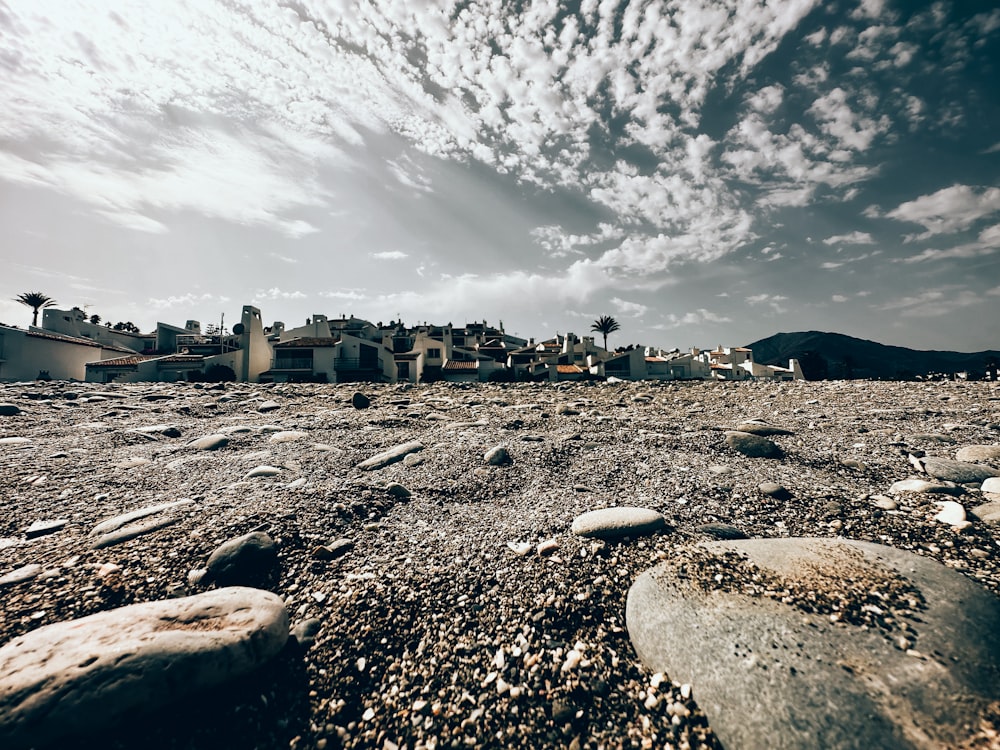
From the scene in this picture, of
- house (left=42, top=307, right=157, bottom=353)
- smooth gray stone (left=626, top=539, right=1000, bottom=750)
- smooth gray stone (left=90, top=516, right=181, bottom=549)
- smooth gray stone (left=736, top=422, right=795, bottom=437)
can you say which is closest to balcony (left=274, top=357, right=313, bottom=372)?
house (left=42, top=307, right=157, bottom=353)

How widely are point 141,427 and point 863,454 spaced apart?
1367cm

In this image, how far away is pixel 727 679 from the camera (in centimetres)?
203

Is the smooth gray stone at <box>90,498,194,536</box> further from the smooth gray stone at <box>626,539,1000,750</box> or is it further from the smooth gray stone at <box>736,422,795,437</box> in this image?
the smooth gray stone at <box>736,422,795,437</box>

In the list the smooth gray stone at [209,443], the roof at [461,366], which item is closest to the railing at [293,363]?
the roof at [461,366]

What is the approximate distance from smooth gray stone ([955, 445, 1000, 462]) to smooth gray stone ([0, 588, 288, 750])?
8.44m

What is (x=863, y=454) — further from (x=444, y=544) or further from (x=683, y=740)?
(x=444, y=544)

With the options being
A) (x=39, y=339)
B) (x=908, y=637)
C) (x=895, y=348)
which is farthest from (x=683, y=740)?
(x=895, y=348)

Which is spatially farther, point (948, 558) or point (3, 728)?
point (948, 558)

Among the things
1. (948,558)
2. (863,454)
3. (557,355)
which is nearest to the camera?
(948,558)

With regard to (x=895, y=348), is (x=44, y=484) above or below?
below

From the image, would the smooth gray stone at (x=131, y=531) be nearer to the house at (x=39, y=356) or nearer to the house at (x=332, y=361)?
the house at (x=332, y=361)

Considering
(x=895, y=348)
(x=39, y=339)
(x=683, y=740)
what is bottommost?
(x=683, y=740)

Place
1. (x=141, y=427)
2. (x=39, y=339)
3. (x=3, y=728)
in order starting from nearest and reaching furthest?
(x=3, y=728) < (x=141, y=427) < (x=39, y=339)

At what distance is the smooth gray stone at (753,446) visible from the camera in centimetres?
595
